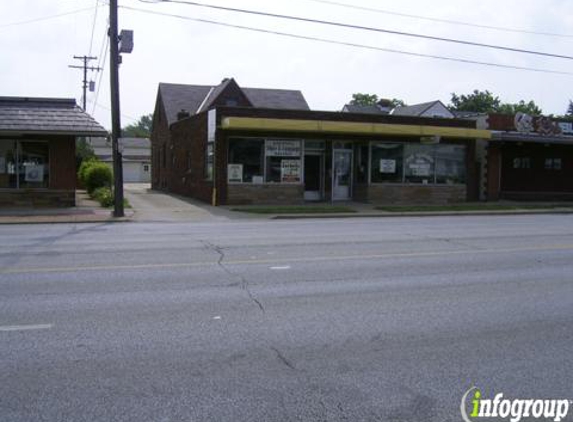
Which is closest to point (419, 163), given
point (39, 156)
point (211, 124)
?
point (211, 124)

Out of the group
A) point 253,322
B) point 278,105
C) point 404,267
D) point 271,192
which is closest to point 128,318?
point 253,322

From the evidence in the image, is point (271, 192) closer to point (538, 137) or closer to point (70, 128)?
point (70, 128)

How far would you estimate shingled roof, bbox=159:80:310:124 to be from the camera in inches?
1625

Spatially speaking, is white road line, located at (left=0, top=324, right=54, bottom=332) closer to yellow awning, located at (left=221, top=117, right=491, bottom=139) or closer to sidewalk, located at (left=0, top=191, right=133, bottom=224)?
sidewalk, located at (left=0, top=191, right=133, bottom=224)

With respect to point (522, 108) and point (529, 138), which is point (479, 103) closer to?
point (522, 108)

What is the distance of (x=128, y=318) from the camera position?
21.4 ft

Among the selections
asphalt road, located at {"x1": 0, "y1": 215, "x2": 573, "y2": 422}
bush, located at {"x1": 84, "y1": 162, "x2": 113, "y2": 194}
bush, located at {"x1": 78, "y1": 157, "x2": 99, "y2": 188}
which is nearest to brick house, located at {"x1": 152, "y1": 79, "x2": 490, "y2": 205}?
A: bush, located at {"x1": 84, "y1": 162, "x2": 113, "y2": 194}

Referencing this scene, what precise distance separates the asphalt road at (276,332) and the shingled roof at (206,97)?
3048cm

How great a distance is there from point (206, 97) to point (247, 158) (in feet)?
63.5

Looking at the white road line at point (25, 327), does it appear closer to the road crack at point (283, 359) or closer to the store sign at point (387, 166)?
the road crack at point (283, 359)

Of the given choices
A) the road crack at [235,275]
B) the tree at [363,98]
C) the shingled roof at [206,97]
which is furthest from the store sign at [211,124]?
the tree at [363,98]

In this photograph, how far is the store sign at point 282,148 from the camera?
25094 millimetres

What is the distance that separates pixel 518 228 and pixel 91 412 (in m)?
15.1

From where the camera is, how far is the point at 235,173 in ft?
81.5
